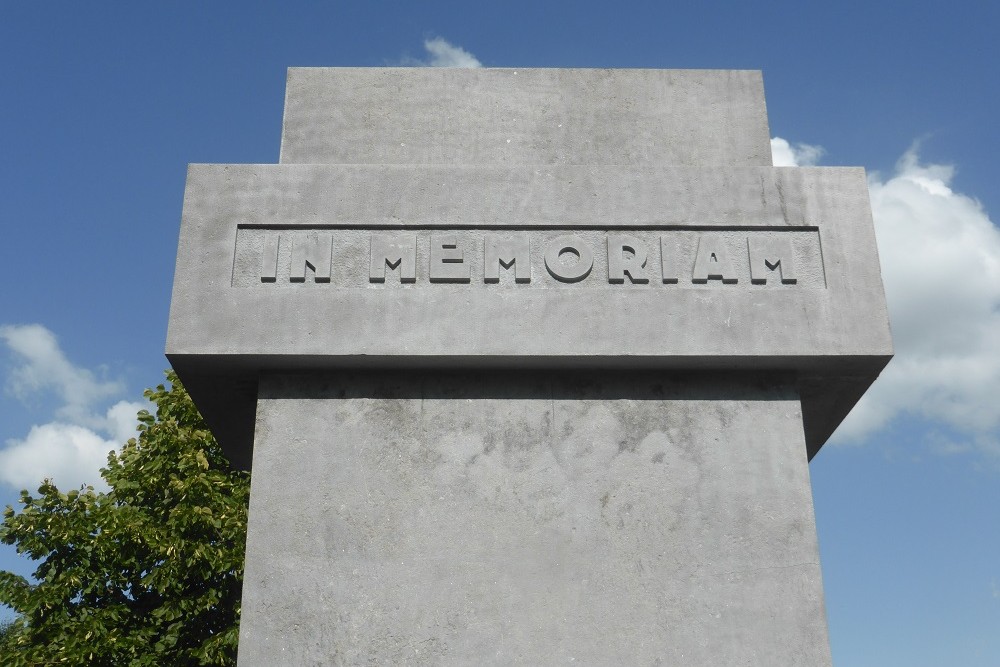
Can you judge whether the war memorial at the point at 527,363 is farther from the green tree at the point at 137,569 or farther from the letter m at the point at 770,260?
the green tree at the point at 137,569

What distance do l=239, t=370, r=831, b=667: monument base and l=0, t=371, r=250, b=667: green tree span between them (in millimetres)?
11785

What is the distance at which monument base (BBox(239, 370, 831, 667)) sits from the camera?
508 centimetres

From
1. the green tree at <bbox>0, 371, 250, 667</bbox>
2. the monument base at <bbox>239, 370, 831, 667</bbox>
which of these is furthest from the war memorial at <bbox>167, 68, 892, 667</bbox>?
the green tree at <bbox>0, 371, 250, 667</bbox>

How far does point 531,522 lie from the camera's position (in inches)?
209

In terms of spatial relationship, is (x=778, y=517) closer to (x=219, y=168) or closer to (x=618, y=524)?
(x=618, y=524)

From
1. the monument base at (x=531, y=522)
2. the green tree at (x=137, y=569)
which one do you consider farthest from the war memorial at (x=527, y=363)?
the green tree at (x=137, y=569)

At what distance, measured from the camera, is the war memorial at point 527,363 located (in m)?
5.14

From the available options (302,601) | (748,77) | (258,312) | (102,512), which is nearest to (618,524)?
(302,601)

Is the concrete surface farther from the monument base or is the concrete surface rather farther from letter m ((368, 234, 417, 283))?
the monument base

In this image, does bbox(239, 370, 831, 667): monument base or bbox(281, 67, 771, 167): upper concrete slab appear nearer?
bbox(239, 370, 831, 667): monument base

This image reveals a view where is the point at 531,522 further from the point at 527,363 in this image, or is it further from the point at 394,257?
the point at 394,257

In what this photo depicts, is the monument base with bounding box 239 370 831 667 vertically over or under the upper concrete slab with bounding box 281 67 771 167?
under

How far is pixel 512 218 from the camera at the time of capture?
5.95 meters

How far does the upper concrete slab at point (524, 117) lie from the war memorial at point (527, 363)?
20 mm
